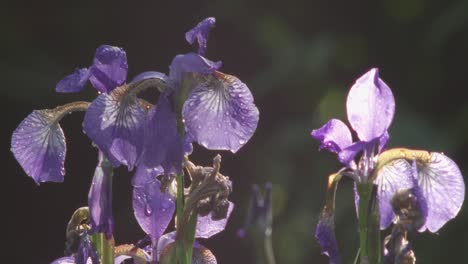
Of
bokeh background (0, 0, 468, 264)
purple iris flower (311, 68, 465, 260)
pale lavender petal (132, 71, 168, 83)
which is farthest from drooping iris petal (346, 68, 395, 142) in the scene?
bokeh background (0, 0, 468, 264)

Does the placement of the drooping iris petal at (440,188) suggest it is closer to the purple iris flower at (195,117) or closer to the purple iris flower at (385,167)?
the purple iris flower at (385,167)

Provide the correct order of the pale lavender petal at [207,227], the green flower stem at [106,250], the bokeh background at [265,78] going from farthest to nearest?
1. the bokeh background at [265,78]
2. the pale lavender petal at [207,227]
3. the green flower stem at [106,250]

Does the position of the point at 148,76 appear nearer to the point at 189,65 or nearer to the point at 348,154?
the point at 189,65

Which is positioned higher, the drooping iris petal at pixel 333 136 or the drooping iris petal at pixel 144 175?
the drooping iris petal at pixel 333 136

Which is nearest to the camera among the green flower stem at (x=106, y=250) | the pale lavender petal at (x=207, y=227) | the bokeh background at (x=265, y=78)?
the green flower stem at (x=106, y=250)

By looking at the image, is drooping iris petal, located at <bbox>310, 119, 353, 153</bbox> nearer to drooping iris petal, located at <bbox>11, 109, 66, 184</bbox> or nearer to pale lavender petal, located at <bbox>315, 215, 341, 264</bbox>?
pale lavender petal, located at <bbox>315, 215, 341, 264</bbox>

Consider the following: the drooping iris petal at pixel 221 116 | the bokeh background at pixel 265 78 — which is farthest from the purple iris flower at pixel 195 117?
the bokeh background at pixel 265 78

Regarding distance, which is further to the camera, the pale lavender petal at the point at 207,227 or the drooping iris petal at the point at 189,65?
the pale lavender petal at the point at 207,227

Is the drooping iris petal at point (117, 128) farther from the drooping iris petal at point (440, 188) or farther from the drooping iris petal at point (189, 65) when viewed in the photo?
the drooping iris petal at point (440, 188)

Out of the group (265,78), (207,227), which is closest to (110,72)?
(207,227)
